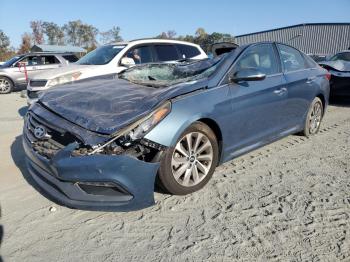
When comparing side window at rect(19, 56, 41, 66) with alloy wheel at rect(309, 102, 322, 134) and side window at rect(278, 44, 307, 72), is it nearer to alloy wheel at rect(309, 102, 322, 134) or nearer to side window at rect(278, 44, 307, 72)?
side window at rect(278, 44, 307, 72)

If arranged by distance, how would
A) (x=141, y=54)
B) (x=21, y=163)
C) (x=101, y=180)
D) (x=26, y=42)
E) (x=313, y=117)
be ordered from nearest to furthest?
(x=101, y=180) → (x=21, y=163) → (x=313, y=117) → (x=141, y=54) → (x=26, y=42)

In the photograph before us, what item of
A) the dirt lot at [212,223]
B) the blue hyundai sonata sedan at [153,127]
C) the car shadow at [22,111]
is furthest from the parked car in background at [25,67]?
the dirt lot at [212,223]

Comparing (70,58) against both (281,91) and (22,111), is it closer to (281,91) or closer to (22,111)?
(22,111)

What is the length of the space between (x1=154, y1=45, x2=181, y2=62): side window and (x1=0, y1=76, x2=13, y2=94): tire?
27.8 feet

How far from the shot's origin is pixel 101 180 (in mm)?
3068

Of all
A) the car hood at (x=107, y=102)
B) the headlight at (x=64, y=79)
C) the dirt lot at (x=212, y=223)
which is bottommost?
the dirt lot at (x=212, y=223)

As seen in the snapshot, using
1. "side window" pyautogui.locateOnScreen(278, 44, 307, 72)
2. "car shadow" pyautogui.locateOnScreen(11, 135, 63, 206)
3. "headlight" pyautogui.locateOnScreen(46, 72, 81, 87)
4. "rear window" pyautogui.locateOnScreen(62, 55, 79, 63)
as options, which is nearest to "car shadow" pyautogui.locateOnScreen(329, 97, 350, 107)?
"side window" pyautogui.locateOnScreen(278, 44, 307, 72)

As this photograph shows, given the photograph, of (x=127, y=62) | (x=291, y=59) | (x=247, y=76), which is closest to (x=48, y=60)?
(x=127, y=62)

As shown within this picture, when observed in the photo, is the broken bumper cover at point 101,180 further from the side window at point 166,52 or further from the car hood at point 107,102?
the side window at point 166,52

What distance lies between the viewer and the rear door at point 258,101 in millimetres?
4148

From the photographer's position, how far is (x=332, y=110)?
8.79 m

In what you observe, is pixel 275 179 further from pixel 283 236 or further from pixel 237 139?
pixel 283 236

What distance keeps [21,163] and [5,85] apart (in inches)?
433

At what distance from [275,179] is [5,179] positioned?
3121 mm
